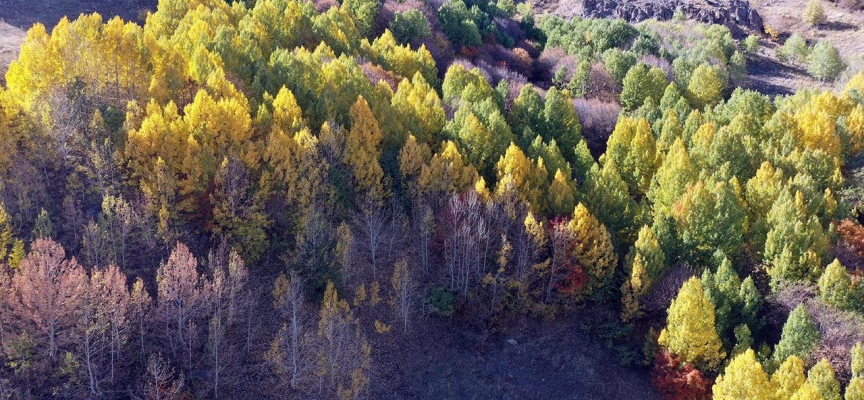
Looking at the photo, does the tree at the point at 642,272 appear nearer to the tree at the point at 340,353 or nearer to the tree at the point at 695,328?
the tree at the point at 695,328

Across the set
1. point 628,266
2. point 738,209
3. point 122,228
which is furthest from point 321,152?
point 738,209

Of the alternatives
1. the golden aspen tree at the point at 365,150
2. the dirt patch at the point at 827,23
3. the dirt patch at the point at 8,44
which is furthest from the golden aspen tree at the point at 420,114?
the dirt patch at the point at 827,23

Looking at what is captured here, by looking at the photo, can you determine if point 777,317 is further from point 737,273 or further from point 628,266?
point 628,266

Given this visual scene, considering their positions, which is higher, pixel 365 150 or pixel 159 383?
pixel 365 150

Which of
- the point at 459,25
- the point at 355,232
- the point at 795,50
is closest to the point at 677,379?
the point at 355,232

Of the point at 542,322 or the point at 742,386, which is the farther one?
the point at 542,322

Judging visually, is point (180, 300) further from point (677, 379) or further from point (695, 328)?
point (695, 328)

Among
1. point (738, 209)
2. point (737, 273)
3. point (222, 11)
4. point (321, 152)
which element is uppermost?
point (222, 11)
